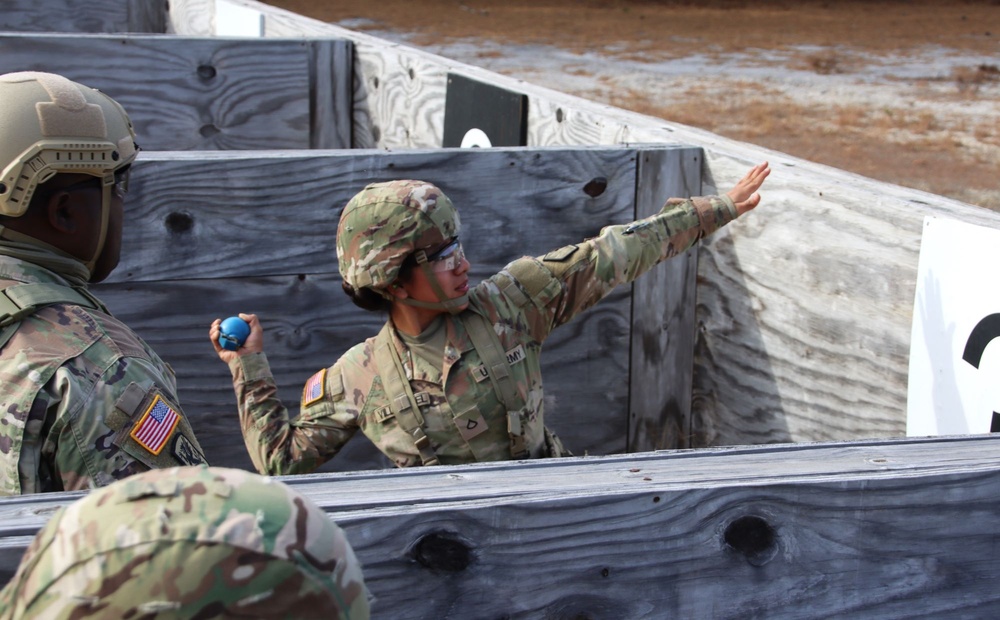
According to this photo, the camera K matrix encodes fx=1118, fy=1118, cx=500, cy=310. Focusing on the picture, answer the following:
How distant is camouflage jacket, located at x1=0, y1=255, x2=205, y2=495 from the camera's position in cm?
174

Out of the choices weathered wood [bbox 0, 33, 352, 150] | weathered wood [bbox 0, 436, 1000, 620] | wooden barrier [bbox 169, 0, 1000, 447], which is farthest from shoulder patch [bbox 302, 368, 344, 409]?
weathered wood [bbox 0, 33, 352, 150]

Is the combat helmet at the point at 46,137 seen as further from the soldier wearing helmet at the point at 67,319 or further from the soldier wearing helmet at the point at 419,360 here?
the soldier wearing helmet at the point at 419,360

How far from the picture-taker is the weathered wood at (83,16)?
7977mm

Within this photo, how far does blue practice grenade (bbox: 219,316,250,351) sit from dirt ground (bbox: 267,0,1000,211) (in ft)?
22.2

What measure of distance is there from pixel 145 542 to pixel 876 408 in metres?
2.22

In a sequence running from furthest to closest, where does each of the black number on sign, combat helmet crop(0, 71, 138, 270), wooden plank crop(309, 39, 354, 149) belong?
wooden plank crop(309, 39, 354, 149)
the black number on sign
combat helmet crop(0, 71, 138, 270)

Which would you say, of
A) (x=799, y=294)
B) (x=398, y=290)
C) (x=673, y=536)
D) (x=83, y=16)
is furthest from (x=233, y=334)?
(x=83, y=16)

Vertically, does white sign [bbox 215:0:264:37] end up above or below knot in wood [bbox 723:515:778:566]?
above

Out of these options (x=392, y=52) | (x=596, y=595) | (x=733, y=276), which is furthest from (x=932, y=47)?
(x=596, y=595)

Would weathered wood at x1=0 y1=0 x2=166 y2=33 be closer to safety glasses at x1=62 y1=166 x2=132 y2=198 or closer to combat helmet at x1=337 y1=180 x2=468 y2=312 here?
combat helmet at x1=337 y1=180 x2=468 y2=312

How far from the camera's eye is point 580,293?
259 centimetres

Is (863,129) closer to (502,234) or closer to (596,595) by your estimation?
(502,234)

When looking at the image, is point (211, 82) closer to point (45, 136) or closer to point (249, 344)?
point (249, 344)

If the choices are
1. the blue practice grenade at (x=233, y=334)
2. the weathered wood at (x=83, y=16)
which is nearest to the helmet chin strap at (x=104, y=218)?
the blue practice grenade at (x=233, y=334)
